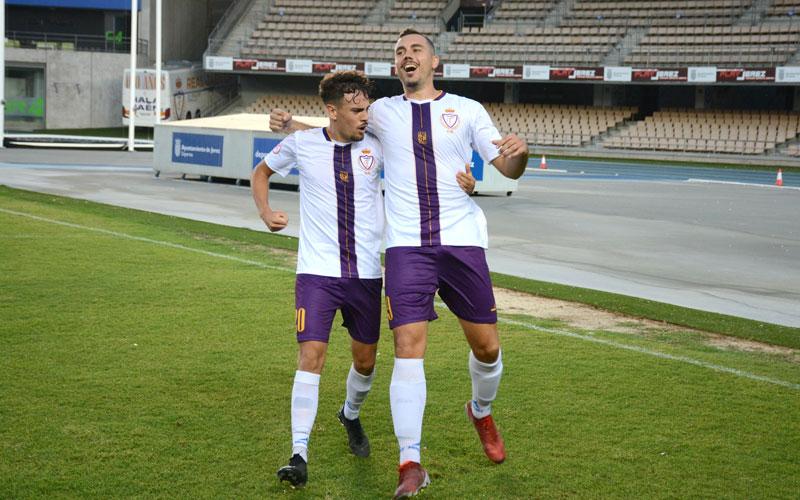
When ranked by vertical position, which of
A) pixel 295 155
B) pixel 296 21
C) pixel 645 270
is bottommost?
pixel 645 270

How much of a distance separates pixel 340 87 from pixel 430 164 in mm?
593

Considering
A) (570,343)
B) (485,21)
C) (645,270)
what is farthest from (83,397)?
(485,21)

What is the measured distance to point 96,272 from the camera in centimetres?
1111

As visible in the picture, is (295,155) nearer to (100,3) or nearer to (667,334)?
(667,334)

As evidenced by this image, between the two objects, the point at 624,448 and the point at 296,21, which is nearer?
the point at 624,448

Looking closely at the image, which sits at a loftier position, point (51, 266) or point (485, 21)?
point (485, 21)

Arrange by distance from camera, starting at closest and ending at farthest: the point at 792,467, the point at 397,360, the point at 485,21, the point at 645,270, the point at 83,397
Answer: the point at 397,360
the point at 792,467
the point at 83,397
the point at 645,270
the point at 485,21

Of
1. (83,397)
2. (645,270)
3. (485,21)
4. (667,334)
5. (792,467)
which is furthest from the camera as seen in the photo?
(485,21)

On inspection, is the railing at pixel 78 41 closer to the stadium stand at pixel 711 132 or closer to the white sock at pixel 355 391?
the stadium stand at pixel 711 132

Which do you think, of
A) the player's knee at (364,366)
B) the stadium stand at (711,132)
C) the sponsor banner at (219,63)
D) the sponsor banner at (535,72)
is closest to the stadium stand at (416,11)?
the sponsor banner at (535,72)

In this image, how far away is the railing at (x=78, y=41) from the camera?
160 ft

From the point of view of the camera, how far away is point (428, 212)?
17.0ft

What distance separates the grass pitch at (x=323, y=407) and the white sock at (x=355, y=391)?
0.70ft

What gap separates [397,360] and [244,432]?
1.19 meters
